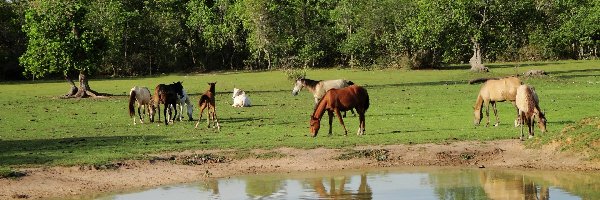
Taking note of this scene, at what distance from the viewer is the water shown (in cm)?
1656

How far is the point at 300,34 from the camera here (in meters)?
80.1

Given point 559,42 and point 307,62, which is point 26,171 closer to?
point 307,62

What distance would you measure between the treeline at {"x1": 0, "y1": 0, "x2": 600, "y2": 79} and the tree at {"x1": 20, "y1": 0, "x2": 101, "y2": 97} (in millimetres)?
17517

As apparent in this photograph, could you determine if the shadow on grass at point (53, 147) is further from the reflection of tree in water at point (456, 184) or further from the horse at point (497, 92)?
the horse at point (497, 92)

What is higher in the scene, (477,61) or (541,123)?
(477,61)

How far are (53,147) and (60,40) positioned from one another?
23.0m

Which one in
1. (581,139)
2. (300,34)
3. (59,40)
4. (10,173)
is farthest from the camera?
(300,34)

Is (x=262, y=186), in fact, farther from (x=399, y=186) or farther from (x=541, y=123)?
(x=541, y=123)

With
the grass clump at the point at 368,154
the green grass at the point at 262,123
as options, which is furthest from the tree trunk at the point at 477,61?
the grass clump at the point at 368,154

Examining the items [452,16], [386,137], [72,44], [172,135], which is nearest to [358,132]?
[386,137]

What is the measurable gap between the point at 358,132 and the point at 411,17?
161 ft

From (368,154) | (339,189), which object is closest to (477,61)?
(368,154)

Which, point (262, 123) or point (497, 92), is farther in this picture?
point (262, 123)

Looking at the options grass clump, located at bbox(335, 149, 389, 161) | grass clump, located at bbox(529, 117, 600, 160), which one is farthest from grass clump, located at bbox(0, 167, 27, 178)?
grass clump, located at bbox(529, 117, 600, 160)
